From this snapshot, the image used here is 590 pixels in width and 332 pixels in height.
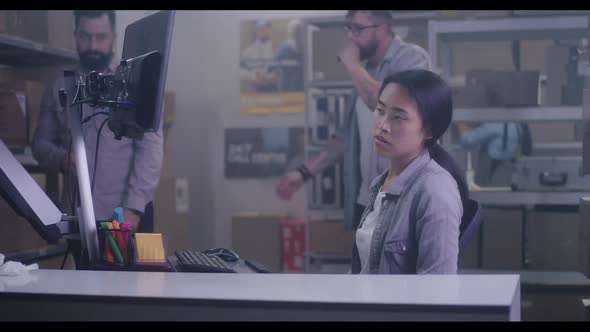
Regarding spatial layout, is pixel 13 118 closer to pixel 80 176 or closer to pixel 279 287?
pixel 80 176

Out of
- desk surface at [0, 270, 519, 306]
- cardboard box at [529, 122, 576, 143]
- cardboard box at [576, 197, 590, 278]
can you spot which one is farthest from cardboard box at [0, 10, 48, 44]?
cardboard box at [529, 122, 576, 143]

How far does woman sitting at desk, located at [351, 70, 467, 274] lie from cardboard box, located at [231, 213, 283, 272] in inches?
116

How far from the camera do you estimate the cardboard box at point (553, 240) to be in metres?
3.42

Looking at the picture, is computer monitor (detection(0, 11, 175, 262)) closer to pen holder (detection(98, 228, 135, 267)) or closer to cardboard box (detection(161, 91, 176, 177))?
pen holder (detection(98, 228, 135, 267))

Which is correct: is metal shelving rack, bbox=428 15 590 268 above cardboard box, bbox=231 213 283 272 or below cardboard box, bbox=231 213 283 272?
above

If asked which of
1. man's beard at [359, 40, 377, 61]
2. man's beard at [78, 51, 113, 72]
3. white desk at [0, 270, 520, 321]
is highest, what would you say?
man's beard at [359, 40, 377, 61]

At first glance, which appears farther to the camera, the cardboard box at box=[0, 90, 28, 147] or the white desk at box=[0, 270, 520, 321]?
the cardboard box at box=[0, 90, 28, 147]

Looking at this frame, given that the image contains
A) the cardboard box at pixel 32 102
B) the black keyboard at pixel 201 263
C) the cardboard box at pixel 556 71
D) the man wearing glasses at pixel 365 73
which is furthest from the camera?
the cardboard box at pixel 556 71

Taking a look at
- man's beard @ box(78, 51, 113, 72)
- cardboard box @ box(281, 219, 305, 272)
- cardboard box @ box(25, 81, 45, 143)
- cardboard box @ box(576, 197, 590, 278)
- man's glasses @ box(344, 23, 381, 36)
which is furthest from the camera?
cardboard box @ box(281, 219, 305, 272)

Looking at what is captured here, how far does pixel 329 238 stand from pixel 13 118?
5.87 feet

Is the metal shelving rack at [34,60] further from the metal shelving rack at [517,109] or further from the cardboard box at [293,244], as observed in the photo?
the cardboard box at [293,244]

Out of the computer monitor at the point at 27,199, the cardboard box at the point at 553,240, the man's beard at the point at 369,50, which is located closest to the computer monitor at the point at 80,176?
the computer monitor at the point at 27,199

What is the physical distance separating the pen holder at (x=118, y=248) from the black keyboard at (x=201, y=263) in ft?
0.34

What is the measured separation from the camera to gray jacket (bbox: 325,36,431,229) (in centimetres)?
322
